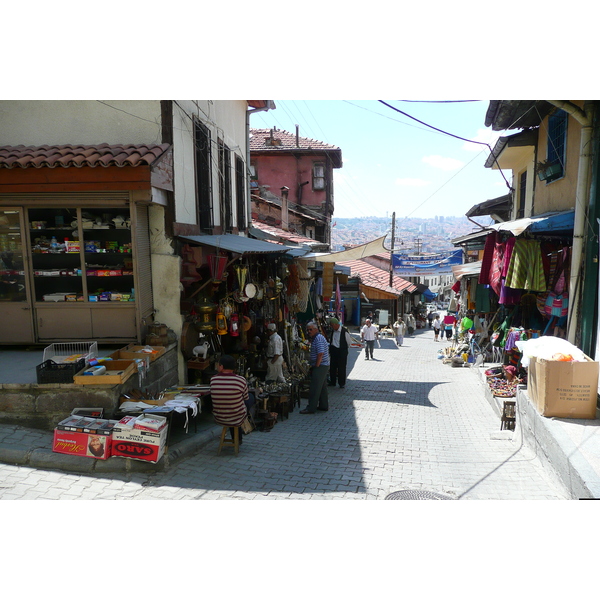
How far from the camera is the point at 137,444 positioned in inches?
203

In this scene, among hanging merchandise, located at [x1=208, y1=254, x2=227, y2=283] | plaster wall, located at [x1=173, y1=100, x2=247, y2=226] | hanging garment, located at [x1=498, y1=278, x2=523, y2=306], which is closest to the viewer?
plaster wall, located at [x1=173, y1=100, x2=247, y2=226]

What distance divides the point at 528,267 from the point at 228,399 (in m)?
6.09

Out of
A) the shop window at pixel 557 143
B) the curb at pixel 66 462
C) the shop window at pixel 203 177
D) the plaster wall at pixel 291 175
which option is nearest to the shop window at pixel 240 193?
the shop window at pixel 203 177

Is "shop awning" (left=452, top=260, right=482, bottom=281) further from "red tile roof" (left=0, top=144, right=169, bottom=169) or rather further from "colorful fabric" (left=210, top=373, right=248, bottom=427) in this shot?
"red tile roof" (left=0, top=144, right=169, bottom=169)

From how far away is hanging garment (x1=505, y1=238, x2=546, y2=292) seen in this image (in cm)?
833

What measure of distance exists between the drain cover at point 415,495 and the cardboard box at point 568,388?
1.95m

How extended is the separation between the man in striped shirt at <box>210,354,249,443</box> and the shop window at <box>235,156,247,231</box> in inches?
309

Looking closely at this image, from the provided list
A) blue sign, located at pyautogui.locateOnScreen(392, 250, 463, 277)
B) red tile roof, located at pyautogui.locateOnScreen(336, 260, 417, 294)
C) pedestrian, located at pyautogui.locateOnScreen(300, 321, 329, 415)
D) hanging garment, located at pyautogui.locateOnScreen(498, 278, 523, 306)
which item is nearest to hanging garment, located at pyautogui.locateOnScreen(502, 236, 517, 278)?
hanging garment, located at pyautogui.locateOnScreen(498, 278, 523, 306)

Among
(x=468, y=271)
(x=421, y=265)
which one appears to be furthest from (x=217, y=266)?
(x=421, y=265)

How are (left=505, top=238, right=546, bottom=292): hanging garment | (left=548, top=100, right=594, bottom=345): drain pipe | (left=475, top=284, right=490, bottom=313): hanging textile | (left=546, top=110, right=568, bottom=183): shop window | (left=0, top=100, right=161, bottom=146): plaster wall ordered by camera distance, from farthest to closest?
(left=475, top=284, right=490, bottom=313): hanging textile < (left=546, top=110, right=568, bottom=183): shop window < (left=505, top=238, right=546, bottom=292): hanging garment < (left=0, top=100, right=161, bottom=146): plaster wall < (left=548, top=100, right=594, bottom=345): drain pipe

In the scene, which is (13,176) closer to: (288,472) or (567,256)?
(288,472)

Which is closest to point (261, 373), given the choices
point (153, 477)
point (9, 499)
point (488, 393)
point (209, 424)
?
point (209, 424)

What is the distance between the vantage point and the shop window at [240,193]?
13138 mm

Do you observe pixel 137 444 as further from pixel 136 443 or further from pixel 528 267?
pixel 528 267
